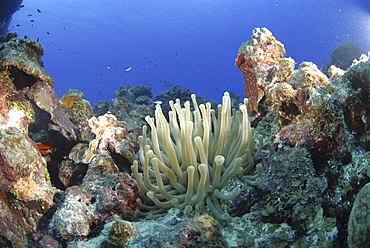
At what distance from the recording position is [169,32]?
6888 cm

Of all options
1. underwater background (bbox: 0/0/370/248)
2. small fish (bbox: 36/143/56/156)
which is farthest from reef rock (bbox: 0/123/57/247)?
small fish (bbox: 36/143/56/156)

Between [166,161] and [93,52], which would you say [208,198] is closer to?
[166,161]

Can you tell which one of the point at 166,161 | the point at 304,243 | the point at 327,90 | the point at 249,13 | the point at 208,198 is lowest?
the point at 304,243

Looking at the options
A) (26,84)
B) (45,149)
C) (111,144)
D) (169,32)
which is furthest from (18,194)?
(169,32)

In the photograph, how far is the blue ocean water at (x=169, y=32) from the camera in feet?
170

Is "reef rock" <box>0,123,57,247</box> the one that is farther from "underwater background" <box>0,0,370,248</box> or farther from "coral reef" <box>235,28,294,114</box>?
"coral reef" <box>235,28,294,114</box>

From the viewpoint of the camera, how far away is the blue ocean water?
51719 mm

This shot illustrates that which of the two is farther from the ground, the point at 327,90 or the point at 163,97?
the point at 163,97

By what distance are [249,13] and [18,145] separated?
74.7 metres

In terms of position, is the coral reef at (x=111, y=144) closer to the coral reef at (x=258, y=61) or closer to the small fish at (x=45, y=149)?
the small fish at (x=45, y=149)

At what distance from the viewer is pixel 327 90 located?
1.92 meters

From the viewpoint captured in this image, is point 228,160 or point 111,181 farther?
point 228,160

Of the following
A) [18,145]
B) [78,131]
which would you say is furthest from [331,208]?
[78,131]

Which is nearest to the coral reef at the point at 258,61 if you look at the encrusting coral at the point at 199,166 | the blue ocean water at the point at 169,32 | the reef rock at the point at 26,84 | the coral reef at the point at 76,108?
the encrusting coral at the point at 199,166
